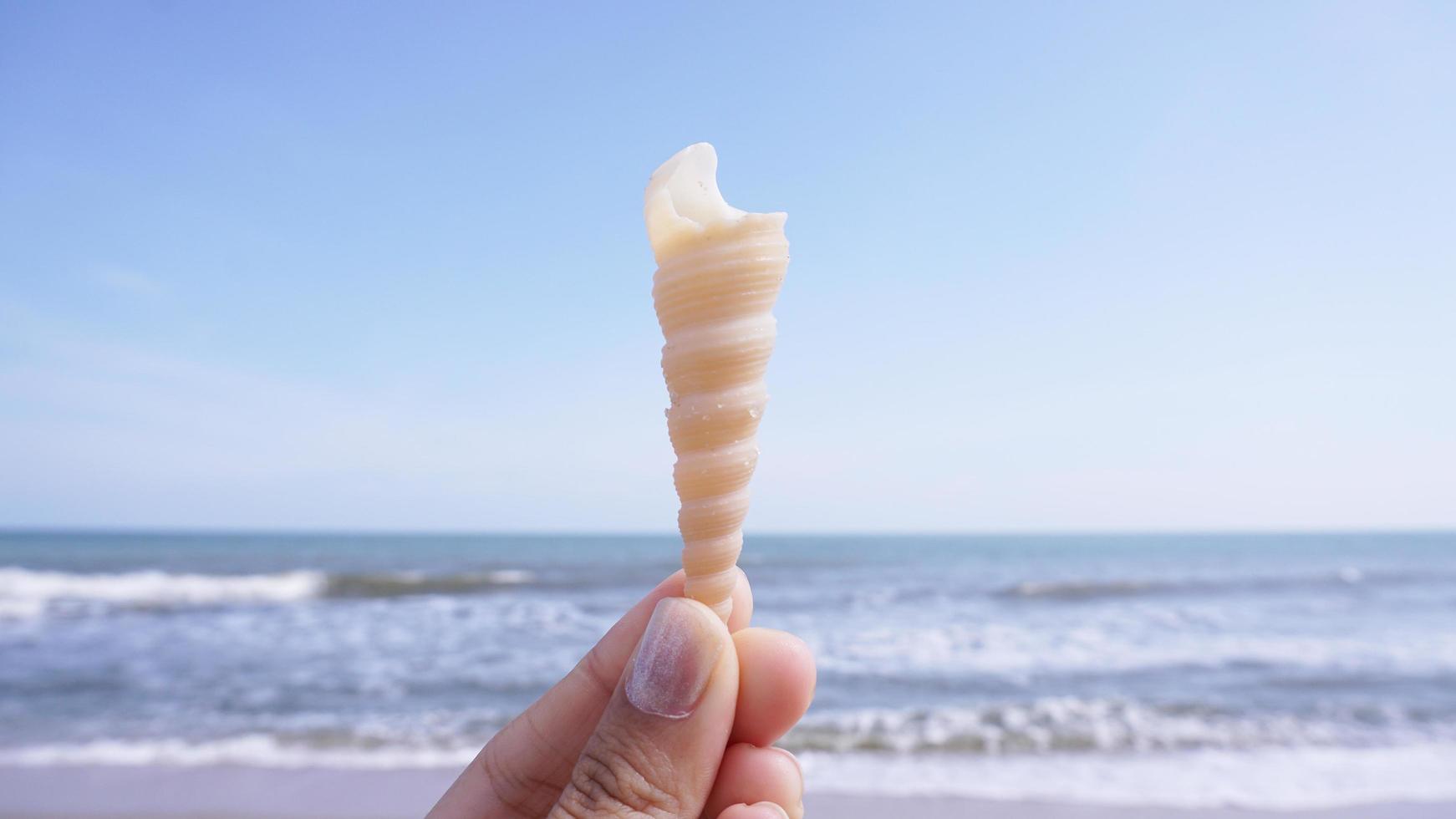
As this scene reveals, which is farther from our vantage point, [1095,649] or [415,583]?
[415,583]

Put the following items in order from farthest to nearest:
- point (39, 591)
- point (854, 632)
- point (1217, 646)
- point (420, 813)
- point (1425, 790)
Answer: point (39, 591) → point (854, 632) → point (1217, 646) → point (1425, 790) → point (420, 813)

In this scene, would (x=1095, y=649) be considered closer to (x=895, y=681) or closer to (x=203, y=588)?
(x=895, y=681)

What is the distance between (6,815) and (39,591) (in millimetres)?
17893

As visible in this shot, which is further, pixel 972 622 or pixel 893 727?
pixel 972 622

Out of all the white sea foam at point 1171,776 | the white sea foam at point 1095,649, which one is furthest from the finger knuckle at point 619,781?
the white sea foam at point 1095,649

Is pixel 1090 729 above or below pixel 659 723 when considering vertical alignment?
below

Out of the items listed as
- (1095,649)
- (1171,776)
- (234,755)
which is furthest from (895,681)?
(234,755)

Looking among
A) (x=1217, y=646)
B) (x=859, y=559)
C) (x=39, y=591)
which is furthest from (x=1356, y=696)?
(x=39, y=591)

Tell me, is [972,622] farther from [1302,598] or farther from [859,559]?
[859,559]

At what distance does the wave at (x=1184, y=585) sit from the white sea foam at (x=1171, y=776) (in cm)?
1089

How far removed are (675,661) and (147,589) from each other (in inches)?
886

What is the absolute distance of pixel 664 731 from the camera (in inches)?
75.4

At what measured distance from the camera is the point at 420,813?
17.5 ft

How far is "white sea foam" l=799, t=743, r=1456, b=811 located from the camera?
18.2ft
